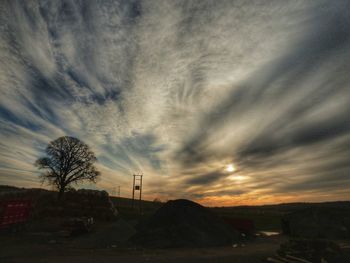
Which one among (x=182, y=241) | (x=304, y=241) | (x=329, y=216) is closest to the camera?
(x=304, y=241)

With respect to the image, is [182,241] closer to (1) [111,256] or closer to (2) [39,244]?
(1) [111,256]

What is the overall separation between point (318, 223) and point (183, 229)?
725 inches

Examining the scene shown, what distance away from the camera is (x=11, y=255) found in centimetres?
1446

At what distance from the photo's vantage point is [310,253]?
48.6 feet

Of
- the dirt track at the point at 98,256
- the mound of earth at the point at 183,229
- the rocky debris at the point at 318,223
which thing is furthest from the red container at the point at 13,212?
the rocky debris at the point at 318,223

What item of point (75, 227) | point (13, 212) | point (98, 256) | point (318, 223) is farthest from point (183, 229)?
point (318, 223)

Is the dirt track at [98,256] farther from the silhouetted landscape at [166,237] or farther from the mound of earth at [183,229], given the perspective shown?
the mound of earth at [183,229]

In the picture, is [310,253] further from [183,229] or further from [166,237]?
[166,237]

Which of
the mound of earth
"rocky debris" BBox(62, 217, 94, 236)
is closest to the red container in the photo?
"rocky debris" BBox(62, 217, 94, 236)

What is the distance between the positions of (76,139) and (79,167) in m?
5.62

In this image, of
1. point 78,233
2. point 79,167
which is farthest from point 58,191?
point 78,233

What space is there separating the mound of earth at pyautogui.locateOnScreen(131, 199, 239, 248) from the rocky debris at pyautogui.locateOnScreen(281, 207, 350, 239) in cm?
1093

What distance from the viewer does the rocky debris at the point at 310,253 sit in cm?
1387

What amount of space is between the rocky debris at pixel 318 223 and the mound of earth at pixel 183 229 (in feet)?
35.9
